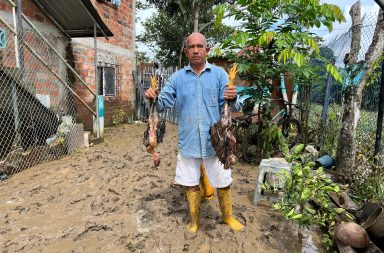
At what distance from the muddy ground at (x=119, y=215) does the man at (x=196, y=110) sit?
0.34 m

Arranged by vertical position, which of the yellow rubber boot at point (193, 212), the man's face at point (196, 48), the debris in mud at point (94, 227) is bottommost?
the debris in mud at point (94, 227)

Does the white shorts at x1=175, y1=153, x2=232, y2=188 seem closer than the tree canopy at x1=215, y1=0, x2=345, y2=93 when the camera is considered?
Yes

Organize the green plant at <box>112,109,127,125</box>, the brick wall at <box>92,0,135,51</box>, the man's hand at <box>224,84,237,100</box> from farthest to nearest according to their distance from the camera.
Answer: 1. the green plant at <box>112,109,127,125</box>
2. the brick wall at <box>92,0,135,51</box>
3. the man's hand at <box>224,84,237,100</box>

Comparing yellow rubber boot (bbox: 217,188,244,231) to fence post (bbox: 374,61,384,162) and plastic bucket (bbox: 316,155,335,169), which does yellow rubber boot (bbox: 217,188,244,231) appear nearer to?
fence post (bbox: 374,61,384,162)

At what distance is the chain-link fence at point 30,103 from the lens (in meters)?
4.84

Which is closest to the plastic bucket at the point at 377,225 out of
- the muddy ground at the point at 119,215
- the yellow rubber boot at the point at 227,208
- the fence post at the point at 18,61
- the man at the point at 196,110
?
the muddy ground at the point at 119,215

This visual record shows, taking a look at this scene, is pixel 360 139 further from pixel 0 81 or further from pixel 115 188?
pixel 0 81

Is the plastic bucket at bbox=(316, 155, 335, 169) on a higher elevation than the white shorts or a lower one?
lower

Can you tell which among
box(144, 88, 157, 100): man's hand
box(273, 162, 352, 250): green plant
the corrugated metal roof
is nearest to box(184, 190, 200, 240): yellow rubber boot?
box(273, 162, 352, 250): green plant

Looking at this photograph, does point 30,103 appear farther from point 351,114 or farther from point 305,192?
point 351,114

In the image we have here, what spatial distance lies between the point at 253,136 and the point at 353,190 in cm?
210

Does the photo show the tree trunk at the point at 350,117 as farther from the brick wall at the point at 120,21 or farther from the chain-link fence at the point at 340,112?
the brick wall at the point at 120,21

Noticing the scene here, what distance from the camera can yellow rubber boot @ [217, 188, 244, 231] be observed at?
3.08m

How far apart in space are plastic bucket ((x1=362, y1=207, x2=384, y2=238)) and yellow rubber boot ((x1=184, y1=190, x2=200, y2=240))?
157 cm
